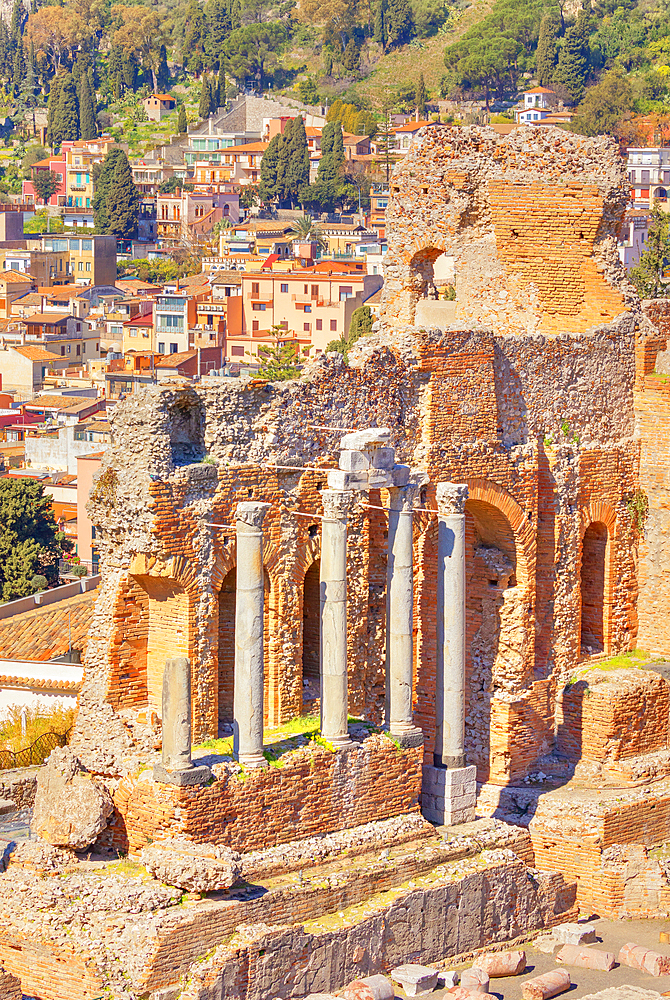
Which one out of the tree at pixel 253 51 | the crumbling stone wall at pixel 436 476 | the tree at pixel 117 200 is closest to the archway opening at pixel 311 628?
the crumbling stone wall at pixel 436 476

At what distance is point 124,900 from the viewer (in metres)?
15.4

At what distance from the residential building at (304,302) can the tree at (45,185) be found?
53006 millimetres

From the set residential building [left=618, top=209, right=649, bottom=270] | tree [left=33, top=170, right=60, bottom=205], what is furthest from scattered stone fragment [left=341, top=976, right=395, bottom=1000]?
tree [left=33, top=170, right=60, bottom=205]

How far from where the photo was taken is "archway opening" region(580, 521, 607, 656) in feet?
73.7

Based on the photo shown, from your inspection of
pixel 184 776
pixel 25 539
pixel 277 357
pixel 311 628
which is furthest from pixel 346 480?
pixel 277 357

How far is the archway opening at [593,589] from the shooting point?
2245cm

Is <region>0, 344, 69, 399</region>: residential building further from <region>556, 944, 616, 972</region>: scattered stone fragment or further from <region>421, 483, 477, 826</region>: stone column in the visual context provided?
<region>556, 944, 616, 972</region>: scattered stone fragment

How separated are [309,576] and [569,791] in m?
4.11

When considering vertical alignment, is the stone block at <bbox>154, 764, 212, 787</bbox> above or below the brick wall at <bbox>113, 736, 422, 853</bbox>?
above

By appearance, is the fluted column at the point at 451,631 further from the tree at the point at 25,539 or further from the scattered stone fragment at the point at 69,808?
the tree at the point at 25,539

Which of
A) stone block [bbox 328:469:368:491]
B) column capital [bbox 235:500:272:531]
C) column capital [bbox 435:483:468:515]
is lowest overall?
column capital [bbox 435:483:468:515]

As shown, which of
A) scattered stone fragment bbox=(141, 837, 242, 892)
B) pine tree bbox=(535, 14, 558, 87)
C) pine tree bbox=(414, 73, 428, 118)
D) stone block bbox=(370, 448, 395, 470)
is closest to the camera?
scattered stone fragment bbox=(141, 837, 242, 892)

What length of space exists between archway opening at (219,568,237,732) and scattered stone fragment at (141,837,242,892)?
1.98m

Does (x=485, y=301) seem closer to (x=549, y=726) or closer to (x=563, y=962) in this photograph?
(x=549, y=726)
